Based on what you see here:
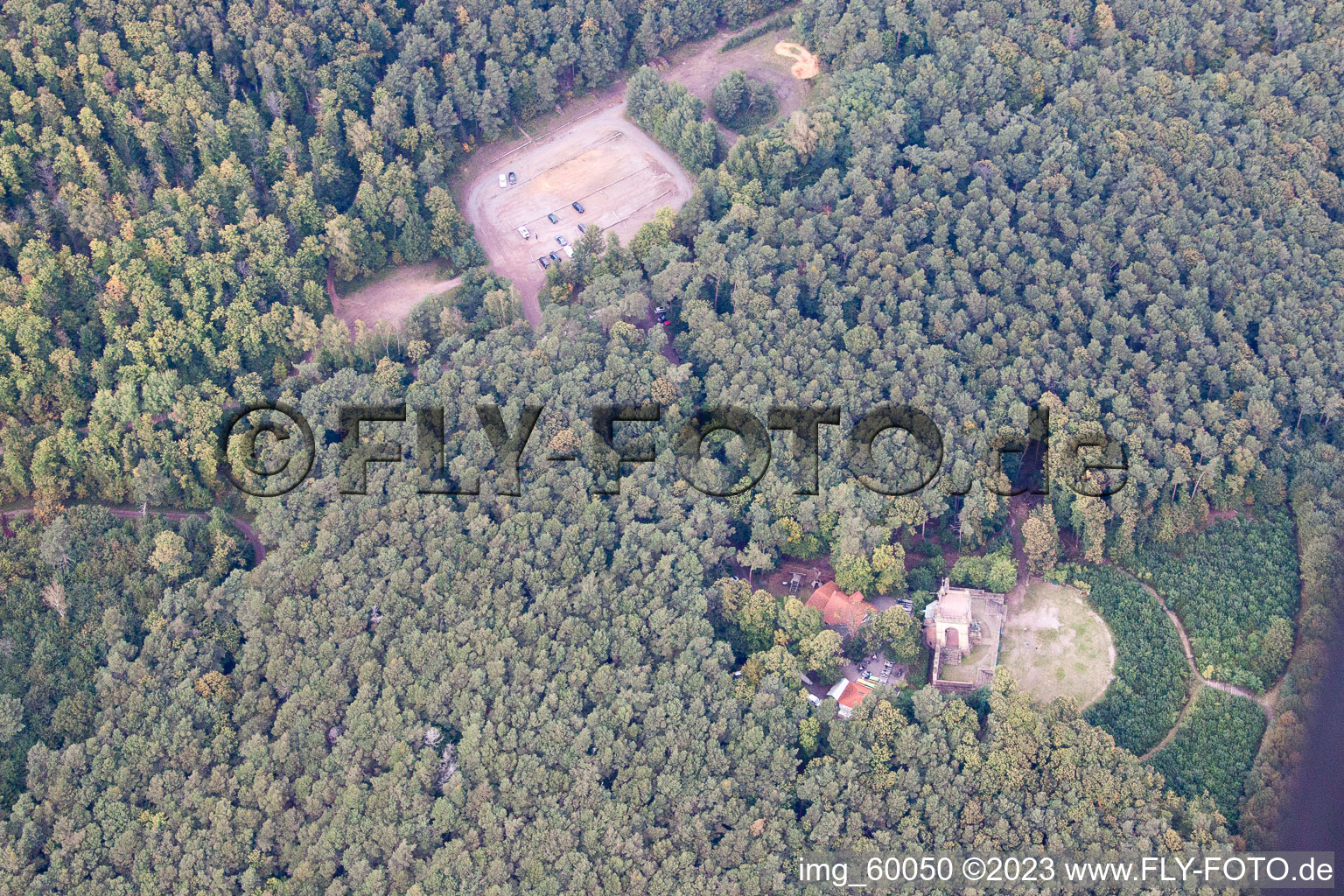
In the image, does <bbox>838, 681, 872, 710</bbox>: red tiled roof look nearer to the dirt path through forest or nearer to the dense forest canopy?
the dense forest canopy

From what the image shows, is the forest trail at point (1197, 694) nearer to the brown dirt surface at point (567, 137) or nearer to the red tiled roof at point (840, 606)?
the red tiled roof at point (840, 606)

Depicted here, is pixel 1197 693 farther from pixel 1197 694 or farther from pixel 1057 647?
pixel 1057 647

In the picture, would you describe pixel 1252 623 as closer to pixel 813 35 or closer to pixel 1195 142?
pixel 1195 142

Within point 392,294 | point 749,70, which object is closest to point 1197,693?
point 392,294

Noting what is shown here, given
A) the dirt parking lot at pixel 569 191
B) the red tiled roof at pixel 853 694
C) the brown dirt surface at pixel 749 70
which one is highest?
the brown dirt surface at pixel 749 70

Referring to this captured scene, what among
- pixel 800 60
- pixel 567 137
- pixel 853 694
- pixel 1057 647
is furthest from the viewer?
pixel 800 60

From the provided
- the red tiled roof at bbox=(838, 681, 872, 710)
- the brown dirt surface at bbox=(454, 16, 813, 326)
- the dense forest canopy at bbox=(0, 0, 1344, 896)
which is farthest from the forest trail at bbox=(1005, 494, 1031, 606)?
the brown dirt surface at bbox=(454, 16, 813, 326)
